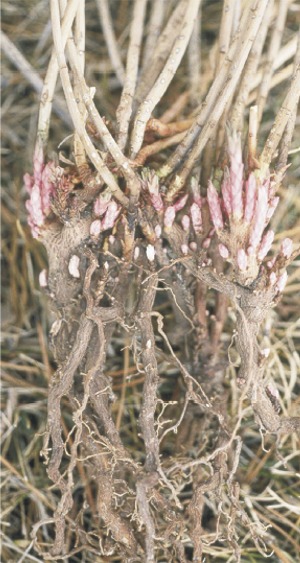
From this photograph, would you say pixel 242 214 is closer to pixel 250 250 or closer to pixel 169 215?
pixel 250 250

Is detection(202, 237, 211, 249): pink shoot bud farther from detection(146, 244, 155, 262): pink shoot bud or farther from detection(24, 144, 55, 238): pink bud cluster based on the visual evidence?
detection(24, 144, 55, 238): pink bud cluster

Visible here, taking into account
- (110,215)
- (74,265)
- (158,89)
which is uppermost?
(158,89)

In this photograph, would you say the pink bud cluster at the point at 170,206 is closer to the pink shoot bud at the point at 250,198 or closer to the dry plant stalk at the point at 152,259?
the dry plant stalk at the point at 152,259

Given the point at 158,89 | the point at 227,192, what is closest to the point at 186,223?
the point at 227,192

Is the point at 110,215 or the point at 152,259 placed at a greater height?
the point at 110,215

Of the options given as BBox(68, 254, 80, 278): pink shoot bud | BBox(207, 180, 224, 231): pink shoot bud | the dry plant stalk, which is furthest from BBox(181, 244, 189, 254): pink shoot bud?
BBox(68, 254, 80, 278): pink shoot bud

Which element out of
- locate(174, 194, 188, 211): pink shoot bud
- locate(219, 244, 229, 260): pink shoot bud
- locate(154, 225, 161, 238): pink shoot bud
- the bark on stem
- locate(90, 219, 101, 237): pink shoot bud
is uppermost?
the bark on stem

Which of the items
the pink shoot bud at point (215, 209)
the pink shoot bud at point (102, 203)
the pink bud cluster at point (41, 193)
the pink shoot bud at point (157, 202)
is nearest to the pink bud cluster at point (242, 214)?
the pink shoot bud at point (215, 209)
